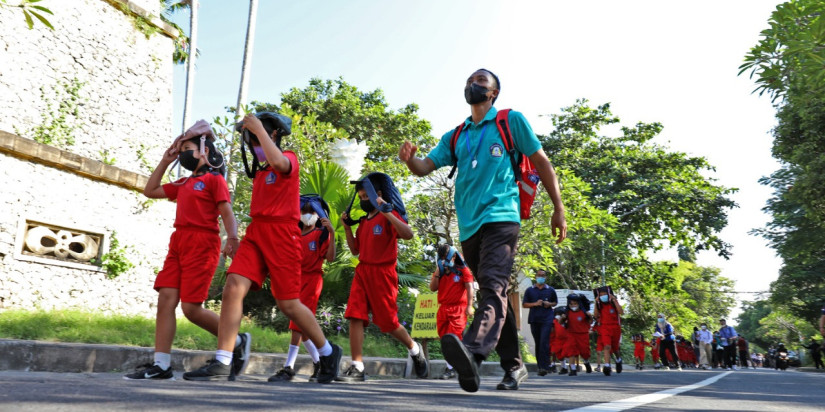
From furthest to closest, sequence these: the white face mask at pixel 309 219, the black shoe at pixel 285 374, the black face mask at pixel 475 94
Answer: the white face mask at pixel 309 219 < the black shoe at pixel 285 374 < the black face mask at pixel 475 94

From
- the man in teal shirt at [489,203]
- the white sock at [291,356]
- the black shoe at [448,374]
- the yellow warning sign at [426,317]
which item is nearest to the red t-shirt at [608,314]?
the yellow warning sign at [426,317]

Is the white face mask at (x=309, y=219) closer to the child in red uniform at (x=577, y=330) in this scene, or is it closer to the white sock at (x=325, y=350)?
the white sock at (x=325, y=350)

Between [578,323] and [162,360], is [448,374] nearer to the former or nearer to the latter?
[578,323]

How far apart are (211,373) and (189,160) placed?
1.73 meters

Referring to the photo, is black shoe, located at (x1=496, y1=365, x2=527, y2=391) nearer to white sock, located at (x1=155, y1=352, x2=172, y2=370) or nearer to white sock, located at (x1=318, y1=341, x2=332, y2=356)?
white sock, located at (x1=318, y1=341, x2=332, y2=356)

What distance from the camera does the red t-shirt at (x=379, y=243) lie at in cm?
625

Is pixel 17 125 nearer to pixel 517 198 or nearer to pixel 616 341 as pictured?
pixel 517 198

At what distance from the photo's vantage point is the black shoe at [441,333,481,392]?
3.63 meters

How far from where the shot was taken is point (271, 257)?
4.70m

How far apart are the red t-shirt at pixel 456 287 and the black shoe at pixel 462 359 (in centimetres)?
504

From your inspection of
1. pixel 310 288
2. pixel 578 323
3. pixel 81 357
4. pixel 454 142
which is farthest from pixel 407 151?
pixel 578 323

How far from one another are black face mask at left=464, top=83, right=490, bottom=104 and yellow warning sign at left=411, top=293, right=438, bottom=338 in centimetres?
595

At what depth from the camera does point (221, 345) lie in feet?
14.7

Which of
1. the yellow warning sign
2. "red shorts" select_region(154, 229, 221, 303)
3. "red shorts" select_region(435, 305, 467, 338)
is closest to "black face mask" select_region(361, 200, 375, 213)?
"red shorts" select_region(154, 229, 221, 303)
